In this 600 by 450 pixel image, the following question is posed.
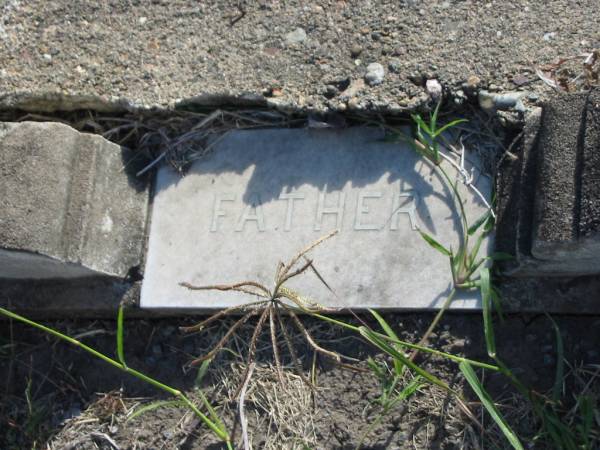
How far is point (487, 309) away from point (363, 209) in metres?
0.41

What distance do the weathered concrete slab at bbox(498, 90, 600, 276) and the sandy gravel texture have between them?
0.76 ft

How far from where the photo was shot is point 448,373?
6.52 ft

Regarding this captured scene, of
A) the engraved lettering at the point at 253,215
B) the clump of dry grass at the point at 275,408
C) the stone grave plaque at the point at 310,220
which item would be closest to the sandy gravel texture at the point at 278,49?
the stone grave plaque at the point at 310,220

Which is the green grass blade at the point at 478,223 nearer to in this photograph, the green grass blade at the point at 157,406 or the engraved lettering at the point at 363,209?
the engraved lettering at the point at 363,209

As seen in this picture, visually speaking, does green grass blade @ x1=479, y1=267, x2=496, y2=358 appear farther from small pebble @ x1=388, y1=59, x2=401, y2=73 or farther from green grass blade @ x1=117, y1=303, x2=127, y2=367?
green grass blade @ x1=117, y1=303, x2=127, y2=367

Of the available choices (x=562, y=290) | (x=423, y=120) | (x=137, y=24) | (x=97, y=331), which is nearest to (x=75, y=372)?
(x=97, y=331)

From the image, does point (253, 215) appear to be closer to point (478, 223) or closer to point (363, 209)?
point (363, 209)

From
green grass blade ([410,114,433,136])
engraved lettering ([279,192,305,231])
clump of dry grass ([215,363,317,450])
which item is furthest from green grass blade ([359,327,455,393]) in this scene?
green grass blade ([410,114,433,136])

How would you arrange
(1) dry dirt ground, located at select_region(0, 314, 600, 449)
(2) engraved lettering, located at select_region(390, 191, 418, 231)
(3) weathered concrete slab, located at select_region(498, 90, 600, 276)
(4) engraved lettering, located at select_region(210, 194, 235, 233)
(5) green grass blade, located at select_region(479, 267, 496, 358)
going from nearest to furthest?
1. (3) weathered concrete slab, located at select_region(498, 90, 600, 276)
2. (5) green grass blade, located at select_region(479, 267, 496, 358)
3. (1) dry dirt ground, located at select_region(0, 314, 600, 449)
4. (2) engraved lettering, located at select_region(390, 191, 418, 231)
5. (4) engraved lettering, located at select_region(210, 194, 235, 233)

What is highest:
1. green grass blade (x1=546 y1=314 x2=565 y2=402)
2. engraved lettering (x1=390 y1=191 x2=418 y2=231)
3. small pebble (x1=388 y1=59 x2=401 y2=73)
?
small pebble (x1=388 y1=59 x2=401 y2=73)

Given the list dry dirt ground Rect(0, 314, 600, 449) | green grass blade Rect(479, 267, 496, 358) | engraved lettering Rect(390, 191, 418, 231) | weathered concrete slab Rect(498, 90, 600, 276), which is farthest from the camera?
engraved lettering Rect(390, 191, 418, 231)

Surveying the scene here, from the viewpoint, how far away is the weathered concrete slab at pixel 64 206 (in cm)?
203

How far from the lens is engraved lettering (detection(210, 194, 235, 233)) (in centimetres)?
216

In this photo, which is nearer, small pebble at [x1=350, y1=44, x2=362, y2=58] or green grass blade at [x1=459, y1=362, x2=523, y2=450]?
green grass blade at [x1=459, y1=362, x2=523, y2=450]
